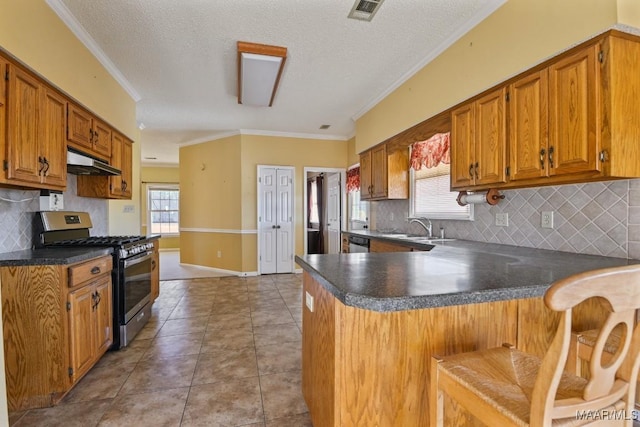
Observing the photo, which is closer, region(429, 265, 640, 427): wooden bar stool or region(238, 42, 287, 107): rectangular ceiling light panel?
region(429, 265, 640, 427): wooden bar stool

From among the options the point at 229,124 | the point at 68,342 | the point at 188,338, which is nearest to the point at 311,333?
the point at 68,342

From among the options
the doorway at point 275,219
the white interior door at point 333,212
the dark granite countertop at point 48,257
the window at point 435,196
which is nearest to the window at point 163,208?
the doorway at point 275,219

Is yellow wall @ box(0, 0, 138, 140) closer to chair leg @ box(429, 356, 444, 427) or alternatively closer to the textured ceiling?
the textured ceiling

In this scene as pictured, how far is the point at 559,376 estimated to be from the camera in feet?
2.38

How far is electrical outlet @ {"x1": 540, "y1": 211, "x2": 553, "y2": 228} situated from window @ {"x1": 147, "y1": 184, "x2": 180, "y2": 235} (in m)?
9.07

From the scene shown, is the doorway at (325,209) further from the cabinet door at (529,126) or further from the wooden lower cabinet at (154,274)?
the cabinet door at (529,126)

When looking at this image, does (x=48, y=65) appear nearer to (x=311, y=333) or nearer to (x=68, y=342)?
(x=68, y=342)

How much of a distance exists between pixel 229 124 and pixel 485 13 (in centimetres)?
418

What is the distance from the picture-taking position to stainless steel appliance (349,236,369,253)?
3.90 metres

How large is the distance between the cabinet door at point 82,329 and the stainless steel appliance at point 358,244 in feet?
9.29

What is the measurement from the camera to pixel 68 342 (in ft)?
6.34

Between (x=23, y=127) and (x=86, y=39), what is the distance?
1223mm

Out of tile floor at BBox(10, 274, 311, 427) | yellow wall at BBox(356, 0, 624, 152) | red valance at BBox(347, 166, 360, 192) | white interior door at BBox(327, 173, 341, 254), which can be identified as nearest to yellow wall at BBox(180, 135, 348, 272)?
red valance at BBox(347, 166, 360, 192)

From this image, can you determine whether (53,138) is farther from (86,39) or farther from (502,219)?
(502,219)
